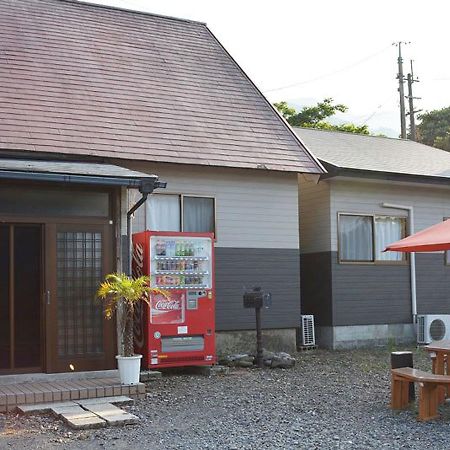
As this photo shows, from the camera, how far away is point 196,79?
42.7 ft

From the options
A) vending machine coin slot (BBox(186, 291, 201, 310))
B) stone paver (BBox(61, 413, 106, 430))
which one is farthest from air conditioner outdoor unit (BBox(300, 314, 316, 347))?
stone paver (BBox(61, 413, 106, 430))

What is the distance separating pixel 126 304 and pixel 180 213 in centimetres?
290

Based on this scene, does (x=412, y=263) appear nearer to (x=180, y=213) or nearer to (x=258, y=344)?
(x=258, y=344)

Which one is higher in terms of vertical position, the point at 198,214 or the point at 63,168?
the point at 63,168

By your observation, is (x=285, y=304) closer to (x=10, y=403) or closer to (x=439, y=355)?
(x=439, y=355)

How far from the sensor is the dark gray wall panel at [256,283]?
38.0ft

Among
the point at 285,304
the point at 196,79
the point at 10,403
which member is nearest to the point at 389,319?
the point at 285,304

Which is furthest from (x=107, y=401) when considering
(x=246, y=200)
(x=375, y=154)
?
(x=375, y=154)

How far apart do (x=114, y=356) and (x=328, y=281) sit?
5224 mm

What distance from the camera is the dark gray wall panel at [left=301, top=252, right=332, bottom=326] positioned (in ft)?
43.0

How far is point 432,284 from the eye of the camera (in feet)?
47.0

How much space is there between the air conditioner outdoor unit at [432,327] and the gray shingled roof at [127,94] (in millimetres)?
4015

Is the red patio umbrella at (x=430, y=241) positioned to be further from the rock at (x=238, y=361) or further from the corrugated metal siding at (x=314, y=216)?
the corrugated metal siding at (x=314, y=216)

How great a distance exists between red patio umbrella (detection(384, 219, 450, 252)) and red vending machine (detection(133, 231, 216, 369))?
10.0ft
